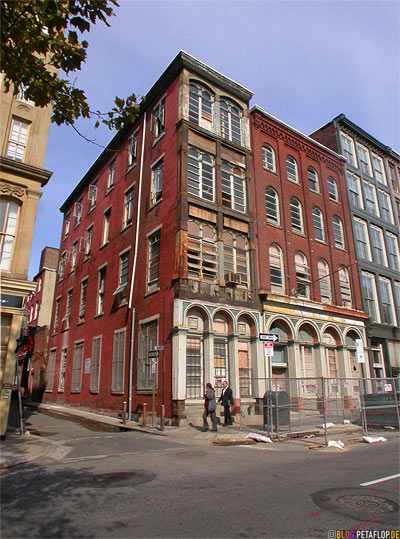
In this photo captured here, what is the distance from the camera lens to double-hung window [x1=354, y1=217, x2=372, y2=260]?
2812 cm

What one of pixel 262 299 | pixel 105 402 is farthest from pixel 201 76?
pixel 105 402

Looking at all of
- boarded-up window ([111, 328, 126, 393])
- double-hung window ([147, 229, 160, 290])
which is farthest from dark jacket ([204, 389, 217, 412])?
boarded-up window ([111, 328, 126, 393])

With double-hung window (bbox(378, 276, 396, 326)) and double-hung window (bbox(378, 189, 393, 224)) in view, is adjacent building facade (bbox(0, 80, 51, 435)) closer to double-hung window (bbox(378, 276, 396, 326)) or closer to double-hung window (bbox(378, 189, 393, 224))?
double-hung window (bbox(378, 276, 396, 326))

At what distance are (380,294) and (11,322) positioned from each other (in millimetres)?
24275

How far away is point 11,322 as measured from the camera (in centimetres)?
1295

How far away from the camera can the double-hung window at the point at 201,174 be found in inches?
764

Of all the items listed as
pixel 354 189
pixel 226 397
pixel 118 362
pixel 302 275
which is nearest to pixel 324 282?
pixel 302 275

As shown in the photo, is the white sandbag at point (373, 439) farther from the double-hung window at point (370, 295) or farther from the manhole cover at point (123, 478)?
the double-hung window at point (370, 295)

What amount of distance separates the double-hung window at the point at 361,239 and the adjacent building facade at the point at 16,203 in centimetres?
2196

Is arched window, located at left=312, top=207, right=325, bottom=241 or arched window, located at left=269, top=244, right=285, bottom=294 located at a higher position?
arched window, located at left=312, top=207, right=325, bottom=241

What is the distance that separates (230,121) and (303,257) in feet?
30.2

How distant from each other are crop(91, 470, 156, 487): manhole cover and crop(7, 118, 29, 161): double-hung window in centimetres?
1205

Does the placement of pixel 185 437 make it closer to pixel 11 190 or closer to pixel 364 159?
pixel 11 190

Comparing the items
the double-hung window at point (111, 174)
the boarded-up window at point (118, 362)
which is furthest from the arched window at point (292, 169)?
the boarded-up window at point (118, 362)
